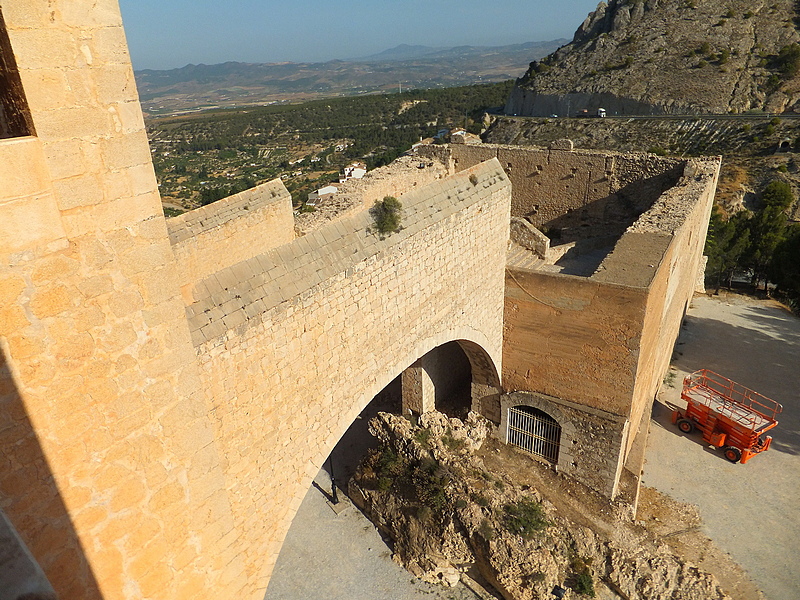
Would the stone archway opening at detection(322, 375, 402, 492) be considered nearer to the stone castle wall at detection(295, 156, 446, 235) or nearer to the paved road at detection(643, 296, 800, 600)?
the stone castle wall at detection(295, 156, 446, 235)

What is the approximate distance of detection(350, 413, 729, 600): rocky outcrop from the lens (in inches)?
339

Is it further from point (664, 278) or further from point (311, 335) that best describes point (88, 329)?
point (664, 278)

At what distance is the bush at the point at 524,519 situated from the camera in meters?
8.73

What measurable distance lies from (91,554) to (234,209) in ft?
17.5

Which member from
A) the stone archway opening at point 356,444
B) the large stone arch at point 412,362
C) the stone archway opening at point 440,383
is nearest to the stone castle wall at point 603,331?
the large stone arch at point 412,362

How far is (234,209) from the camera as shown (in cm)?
773

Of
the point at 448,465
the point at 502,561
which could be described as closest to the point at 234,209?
the point at 448,465

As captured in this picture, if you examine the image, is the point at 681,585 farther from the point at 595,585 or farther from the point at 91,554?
the point at 91,554

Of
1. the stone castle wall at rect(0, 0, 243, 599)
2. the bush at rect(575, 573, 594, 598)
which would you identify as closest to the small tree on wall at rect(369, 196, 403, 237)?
the stone castle wall at rect(0, 0, 243, 599)

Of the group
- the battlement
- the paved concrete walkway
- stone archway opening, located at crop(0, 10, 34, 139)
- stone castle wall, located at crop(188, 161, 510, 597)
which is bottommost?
the paved concrete walkway

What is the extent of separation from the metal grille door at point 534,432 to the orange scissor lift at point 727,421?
358 centimetres

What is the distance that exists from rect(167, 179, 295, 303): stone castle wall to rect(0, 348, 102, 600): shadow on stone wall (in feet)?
12.2

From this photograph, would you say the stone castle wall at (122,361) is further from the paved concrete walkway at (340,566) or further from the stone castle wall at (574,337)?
the paved concrete walkway at (340,566)

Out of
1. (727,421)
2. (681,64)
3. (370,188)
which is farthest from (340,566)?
(681,64)
